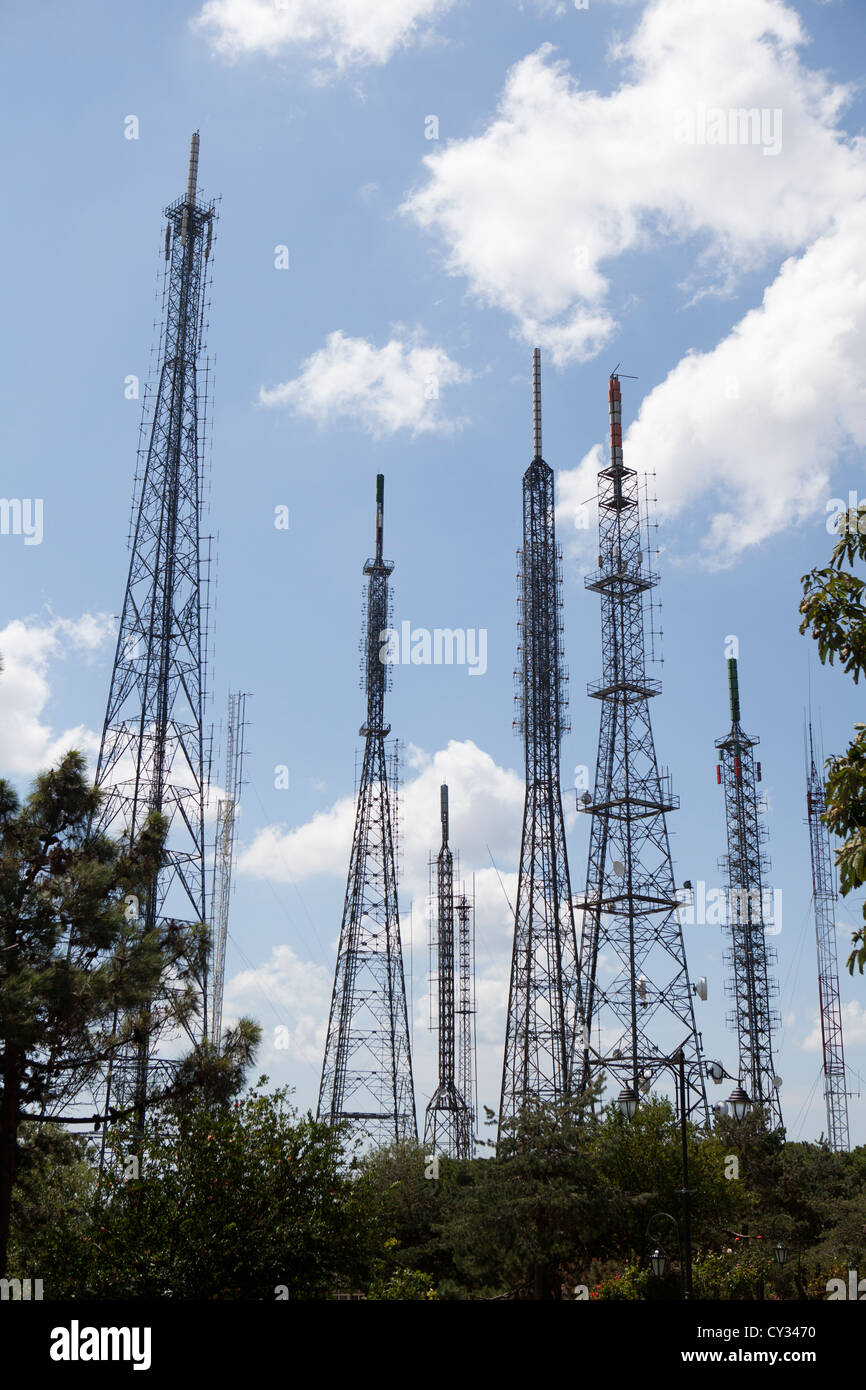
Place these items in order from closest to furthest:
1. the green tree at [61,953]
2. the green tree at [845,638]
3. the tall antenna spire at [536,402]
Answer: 1. the green tree at [845,638]
2. the green tree at [61,953]
3. the tall antenna spire at [536,402]

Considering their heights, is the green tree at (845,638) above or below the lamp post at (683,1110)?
above

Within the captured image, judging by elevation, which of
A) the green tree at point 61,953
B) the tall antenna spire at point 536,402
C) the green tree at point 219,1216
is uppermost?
the tall antenna spire at point 536,402

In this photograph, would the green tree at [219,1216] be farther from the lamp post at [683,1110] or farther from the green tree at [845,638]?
the green tree at [845,638]

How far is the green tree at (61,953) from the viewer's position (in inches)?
834

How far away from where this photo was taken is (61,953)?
22.9 m

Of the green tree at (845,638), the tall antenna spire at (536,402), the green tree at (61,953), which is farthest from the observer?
the tall antenna spire at (536,402)

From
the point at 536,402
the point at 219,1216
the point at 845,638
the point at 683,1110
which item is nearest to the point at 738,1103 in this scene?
the point at 683,1110

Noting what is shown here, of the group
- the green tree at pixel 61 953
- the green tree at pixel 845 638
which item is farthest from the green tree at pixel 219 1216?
the green tree at pixel 845 638

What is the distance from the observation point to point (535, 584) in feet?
185

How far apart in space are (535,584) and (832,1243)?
29382 millimetres

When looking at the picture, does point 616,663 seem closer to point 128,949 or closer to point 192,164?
point 192,164

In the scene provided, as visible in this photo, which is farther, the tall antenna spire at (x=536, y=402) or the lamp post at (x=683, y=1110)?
the tall antenna spire at (x=536, y=402)

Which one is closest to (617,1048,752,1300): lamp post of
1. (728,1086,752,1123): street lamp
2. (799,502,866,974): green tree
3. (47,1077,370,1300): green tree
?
(728,1086,752,1123): street lamp

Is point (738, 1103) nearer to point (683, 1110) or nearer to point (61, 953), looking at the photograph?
point (683, 1110)
